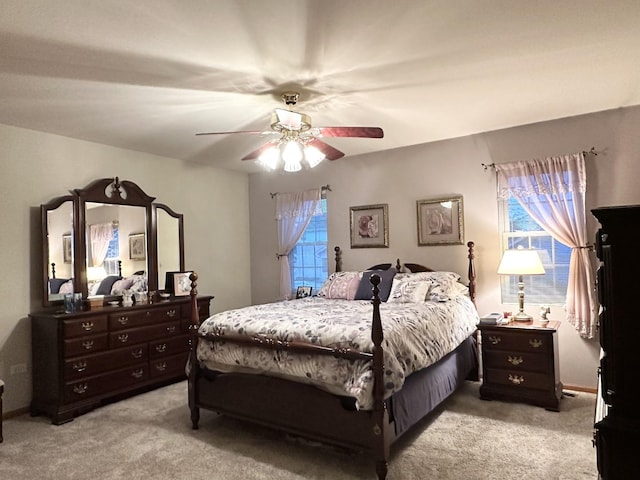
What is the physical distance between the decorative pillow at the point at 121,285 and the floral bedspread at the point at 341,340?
1.62 meters

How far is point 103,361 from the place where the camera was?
3.85 metres

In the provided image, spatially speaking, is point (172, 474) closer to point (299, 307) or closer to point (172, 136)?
point (299, 307)

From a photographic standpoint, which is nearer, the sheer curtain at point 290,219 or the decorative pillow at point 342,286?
the decorative pillow at point 342,286

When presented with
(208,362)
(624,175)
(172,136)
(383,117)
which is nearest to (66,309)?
(208,362)

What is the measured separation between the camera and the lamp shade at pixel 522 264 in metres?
3.60

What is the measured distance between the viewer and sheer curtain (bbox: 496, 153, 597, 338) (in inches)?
147

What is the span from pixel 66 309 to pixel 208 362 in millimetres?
1625

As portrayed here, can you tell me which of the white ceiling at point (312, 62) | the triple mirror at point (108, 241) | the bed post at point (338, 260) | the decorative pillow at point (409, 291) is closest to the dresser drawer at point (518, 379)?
the decorative pillow at point (409, 291)

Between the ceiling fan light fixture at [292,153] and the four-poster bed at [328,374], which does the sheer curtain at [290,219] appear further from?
the ceiling fan light fixture at [292,153]

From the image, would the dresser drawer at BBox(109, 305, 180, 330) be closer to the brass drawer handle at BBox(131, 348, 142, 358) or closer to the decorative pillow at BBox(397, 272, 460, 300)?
the brass drawer handle at BBox(131, 348, 142, 358)

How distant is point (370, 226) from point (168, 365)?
2713mm

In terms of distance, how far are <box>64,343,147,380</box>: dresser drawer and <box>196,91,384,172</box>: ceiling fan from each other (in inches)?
89.9

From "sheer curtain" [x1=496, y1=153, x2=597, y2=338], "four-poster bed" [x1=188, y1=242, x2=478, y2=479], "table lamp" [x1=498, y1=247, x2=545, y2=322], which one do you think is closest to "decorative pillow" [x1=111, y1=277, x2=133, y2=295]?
"four-poster bed" [x1=188, y1=242, x2=478, y2=479]

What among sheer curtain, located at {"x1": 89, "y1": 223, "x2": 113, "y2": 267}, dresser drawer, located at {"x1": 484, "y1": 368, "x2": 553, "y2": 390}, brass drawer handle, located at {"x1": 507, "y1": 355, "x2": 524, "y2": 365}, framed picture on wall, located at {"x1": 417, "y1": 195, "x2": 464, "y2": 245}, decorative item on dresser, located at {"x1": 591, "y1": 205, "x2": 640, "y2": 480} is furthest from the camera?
framed picture on wall, located at {"x1": 417, "y1": 195, "x2": 464, "y2": 245}
